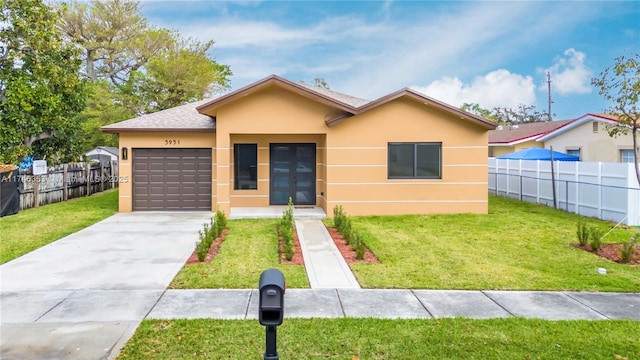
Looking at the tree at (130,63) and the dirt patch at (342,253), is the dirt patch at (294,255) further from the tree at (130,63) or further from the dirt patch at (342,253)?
the tree at (130,63)

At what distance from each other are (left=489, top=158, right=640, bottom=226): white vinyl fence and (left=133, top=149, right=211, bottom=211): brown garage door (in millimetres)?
11951

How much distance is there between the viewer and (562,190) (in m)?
14.5

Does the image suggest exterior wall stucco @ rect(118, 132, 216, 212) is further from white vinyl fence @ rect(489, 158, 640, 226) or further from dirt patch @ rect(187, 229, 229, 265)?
white vinyl fence @ rect(489, 158, 640, 226)

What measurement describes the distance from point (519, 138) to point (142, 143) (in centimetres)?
2288

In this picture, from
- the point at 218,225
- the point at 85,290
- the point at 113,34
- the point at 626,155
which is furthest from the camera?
the point at 113,34

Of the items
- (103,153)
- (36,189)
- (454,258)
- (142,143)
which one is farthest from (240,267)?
(103,153)

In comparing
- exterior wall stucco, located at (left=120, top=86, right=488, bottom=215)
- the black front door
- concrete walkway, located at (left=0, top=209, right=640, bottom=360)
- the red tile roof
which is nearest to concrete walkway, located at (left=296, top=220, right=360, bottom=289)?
concrete walkway, located at (left=0, top=209, right=640, bottom=360)

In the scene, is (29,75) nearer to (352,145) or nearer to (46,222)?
(46,222)

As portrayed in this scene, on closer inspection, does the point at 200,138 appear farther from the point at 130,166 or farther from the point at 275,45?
the point at 275,45

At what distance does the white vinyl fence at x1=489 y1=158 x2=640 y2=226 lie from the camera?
11359 millimetres

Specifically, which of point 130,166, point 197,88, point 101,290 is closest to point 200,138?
point 130,166

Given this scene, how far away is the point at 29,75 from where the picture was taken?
55.9 ft

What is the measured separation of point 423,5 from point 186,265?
531 inches

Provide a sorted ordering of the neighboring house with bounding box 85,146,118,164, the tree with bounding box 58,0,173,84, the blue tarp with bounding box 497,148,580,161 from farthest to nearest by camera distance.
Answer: the tree with bounding box 58,0,173,84
the neighboring house with bounding box 85,146,118,164
the blue tarp with bounding box 497,148,580,161
